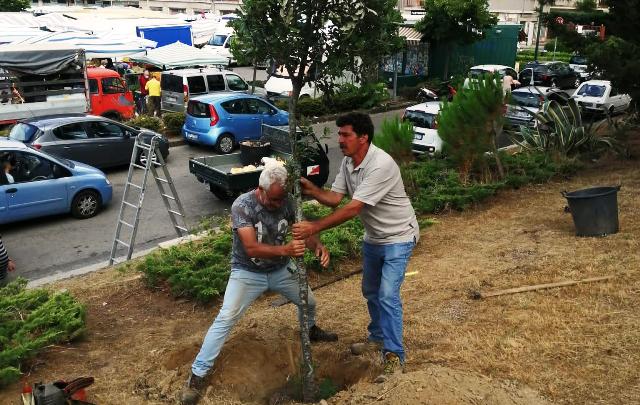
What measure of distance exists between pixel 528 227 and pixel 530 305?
3299 mm

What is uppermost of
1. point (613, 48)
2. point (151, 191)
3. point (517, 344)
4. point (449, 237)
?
point (613, 48)

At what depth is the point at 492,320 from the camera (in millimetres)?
5930

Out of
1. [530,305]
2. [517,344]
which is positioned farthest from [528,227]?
[517,344]

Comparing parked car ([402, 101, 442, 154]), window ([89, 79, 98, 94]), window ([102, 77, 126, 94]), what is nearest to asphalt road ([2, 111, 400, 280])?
parked car ([402, 101, 442, 154])

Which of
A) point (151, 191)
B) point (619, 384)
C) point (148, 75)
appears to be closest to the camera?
point (619, 384)

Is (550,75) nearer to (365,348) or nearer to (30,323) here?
(365,348)

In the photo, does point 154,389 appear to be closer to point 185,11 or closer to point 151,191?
point 151,191

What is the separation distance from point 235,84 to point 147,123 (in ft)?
12.4

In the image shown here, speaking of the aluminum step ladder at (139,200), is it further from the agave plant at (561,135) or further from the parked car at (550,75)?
the parked car at (550,75)

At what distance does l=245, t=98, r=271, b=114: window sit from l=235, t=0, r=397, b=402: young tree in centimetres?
1354

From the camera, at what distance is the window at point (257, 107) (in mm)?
18172

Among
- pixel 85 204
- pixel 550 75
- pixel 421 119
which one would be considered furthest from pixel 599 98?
pixel 85 204

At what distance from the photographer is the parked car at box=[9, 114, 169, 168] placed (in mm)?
14352

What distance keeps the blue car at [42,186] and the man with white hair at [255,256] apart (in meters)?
7.75
